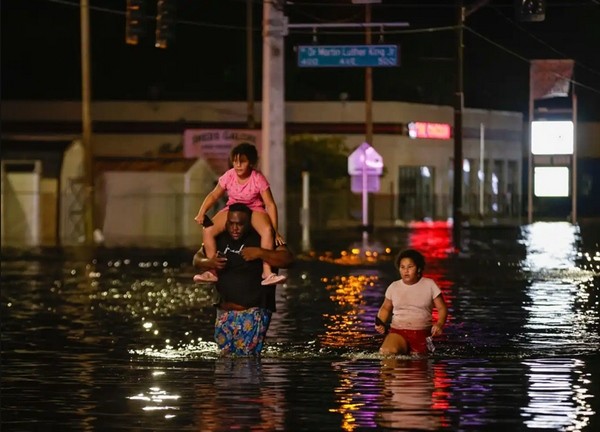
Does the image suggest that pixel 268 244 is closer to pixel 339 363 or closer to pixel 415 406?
pixel 339 363

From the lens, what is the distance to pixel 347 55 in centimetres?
4297

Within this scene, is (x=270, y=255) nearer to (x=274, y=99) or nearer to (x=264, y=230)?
(x=264, y=230)

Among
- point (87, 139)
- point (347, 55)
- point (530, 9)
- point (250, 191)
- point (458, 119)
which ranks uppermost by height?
point (530, 9)

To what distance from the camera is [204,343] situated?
1806 cm

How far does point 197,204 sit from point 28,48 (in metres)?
29.7

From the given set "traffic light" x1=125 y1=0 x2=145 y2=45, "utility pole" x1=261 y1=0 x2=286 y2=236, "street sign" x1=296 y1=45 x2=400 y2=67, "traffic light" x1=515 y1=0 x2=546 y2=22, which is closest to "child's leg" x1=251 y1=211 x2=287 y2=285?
"traffic light" x1=125 y1=0 x2=145 y2=45

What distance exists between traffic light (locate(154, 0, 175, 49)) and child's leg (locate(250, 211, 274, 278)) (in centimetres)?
1700

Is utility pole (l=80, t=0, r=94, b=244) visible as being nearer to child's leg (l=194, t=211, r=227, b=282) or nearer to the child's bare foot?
child's leg (l=194, t=211, r=227, b=282)

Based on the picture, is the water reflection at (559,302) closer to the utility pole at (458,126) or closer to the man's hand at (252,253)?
the utility pole at (458,126)

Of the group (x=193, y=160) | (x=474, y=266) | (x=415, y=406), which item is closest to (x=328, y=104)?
(x=193, y=160)

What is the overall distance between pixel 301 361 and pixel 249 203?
5.90 feet

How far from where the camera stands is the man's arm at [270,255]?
48.0 ft

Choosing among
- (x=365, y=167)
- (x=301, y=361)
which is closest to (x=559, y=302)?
(x=301, y=361)

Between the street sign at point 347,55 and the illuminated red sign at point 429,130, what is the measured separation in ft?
108
